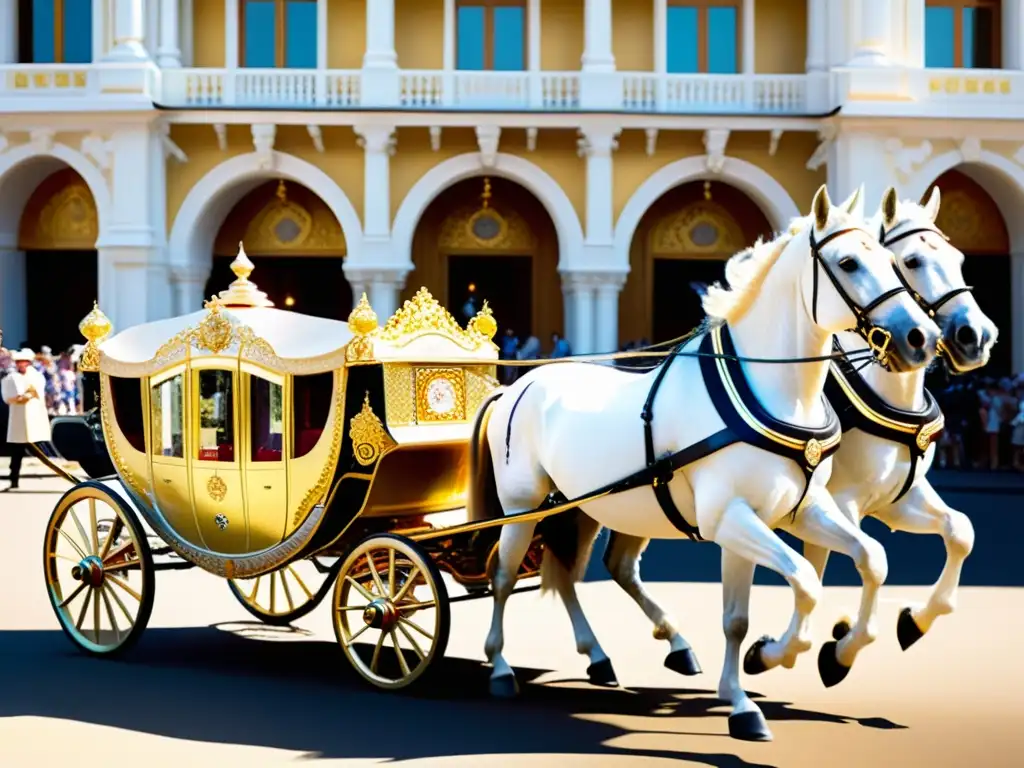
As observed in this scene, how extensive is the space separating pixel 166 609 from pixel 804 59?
18.7 metres

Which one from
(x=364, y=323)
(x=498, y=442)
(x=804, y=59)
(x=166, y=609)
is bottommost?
(x=166, y=609)

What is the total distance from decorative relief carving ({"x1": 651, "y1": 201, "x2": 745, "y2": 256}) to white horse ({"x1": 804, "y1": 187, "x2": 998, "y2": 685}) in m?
19.6

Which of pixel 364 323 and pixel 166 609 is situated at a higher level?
pixel 364 323

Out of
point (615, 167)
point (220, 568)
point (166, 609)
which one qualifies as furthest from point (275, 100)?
point (220, 568)

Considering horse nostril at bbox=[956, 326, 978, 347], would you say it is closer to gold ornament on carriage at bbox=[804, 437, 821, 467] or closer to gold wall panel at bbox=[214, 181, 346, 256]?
gold ornament on carriage at bbox=[804, 437, 821, 467]

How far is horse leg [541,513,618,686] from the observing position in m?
7.25

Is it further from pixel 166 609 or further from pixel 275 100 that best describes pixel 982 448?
pixel 166 609

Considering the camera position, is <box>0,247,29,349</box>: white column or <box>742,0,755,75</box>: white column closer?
<box>742,0,755,75</box>: white column

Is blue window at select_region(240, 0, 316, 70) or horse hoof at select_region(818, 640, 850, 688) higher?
blue window at select_region(240, 0, 316, 70)

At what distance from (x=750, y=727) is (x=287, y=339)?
316cm

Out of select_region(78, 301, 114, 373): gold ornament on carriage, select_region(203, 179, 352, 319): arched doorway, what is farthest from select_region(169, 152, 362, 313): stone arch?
select_region(78, 301, 114, 373): gold ornament on carriage

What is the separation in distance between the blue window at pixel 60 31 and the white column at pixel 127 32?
1598 millimetres

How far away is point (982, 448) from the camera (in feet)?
72.0

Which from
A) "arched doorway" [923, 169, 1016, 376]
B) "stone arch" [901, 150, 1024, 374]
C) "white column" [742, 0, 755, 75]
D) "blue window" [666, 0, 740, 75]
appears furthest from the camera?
"arched doorway" [923, 169, 1016, 376]
